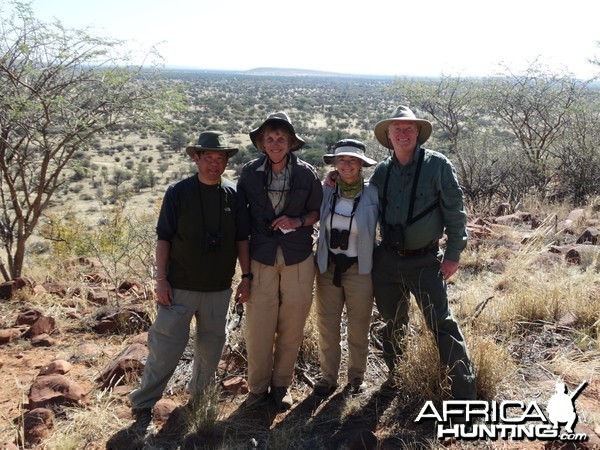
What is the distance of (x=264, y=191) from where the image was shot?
3.24 m

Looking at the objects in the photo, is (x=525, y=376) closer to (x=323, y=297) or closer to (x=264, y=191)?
(x=323, y=297)

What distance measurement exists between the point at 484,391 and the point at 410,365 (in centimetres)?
49

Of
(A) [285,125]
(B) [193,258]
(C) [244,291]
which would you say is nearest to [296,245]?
(C) [244,291]

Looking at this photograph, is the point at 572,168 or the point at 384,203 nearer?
the point at 384,203

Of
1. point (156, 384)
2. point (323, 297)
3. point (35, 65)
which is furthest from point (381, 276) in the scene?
point (35, 65)

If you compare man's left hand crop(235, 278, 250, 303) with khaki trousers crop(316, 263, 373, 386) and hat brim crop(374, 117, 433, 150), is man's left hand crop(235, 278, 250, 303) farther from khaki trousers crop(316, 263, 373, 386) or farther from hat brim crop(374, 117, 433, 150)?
hat brim crop(374, 117, 433, 150)

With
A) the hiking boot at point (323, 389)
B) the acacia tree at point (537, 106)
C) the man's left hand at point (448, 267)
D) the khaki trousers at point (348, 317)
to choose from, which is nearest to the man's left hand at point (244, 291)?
the khaki trousers at point (348, 317)

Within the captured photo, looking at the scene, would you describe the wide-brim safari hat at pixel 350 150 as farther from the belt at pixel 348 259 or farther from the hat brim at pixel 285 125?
the belt at pixel 348 259

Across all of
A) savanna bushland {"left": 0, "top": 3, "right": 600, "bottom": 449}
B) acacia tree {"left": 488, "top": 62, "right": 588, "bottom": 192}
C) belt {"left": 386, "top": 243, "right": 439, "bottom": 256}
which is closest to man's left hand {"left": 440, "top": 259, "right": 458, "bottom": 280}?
belt {"left": 386, "top": 243, "right": 439, "bottom": 256}

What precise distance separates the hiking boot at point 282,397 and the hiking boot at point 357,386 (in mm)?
417

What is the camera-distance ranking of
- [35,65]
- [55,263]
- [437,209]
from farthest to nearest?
[55,263] < [35,65] < [437,209]

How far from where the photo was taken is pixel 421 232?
317cm

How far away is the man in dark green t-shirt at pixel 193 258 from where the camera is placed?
3150 millimetres

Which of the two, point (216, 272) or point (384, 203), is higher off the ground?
point (384, 203)
